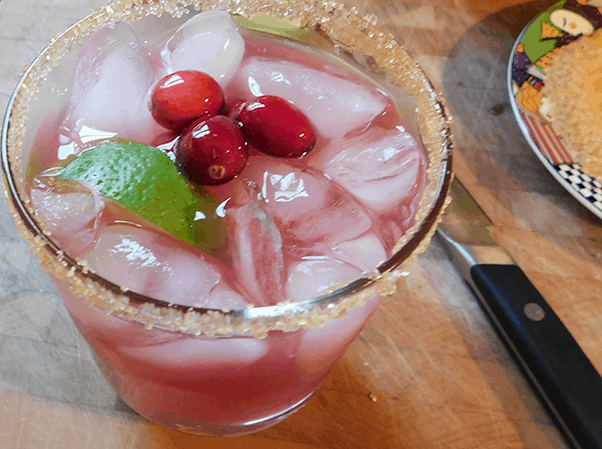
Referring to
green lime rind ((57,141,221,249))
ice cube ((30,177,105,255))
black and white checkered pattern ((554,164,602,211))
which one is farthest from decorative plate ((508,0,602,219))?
ice cube ((30,177,105,255))

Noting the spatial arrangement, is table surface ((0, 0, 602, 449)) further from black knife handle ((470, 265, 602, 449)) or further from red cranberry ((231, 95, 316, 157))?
red cranberry ((231, 95, 316, 157))

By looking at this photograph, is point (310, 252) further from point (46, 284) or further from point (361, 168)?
point (46, 284)

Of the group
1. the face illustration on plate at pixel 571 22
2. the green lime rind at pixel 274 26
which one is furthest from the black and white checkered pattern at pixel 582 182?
the green lime rind at pixel 274 26

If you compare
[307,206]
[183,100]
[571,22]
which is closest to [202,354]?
[307,206]

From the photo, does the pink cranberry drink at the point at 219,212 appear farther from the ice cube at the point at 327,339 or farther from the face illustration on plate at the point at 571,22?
the face illustration on plate at the point at 571,22

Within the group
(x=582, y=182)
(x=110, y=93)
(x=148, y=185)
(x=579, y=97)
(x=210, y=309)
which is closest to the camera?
(x=210, y=309)

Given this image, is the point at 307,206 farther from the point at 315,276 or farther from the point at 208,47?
the point at 208,47
